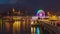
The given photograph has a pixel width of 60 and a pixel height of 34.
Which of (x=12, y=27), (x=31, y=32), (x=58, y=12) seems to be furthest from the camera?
(x=12, y=27)

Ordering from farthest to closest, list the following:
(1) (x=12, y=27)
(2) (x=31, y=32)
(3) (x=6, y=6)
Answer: (1) (x=12, y=27), (3) (x=6, y=6), (2) (x=31, y=32)

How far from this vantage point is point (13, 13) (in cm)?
534

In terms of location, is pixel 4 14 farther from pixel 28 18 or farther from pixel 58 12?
pixel 58 12

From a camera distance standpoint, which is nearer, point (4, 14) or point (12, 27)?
point (4, 14)

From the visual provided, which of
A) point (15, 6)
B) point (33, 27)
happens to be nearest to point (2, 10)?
point (15, 6)

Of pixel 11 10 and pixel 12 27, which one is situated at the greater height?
pixel 11 10

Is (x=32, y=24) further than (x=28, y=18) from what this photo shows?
No

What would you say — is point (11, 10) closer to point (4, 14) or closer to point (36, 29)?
point (4, 14)

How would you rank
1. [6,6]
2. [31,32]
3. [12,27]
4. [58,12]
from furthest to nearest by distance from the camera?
[12,27], [6,6], [31,32], [58,12]

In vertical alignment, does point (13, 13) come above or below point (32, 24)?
above

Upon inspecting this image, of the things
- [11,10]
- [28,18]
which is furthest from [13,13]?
[28,18]

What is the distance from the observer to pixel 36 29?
5.49m

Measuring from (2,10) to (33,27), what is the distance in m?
1.16

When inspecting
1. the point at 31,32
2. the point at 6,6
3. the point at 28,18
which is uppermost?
the point at 6,6
